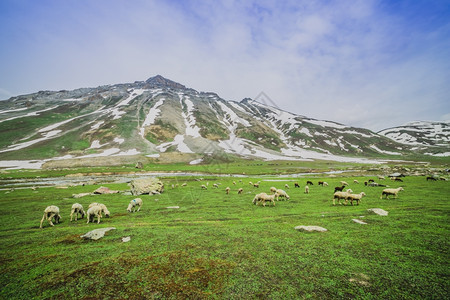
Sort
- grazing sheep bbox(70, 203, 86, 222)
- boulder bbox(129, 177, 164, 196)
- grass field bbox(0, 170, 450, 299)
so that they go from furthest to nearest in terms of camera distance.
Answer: boulder bbox(129, 177, 164, 196) < grazing sheep bbox(70, 203, 86, 222) < grass field bbox(0, 170, 450, 299)

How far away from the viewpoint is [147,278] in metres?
7.63

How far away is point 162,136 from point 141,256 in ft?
538

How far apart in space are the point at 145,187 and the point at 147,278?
28108mm

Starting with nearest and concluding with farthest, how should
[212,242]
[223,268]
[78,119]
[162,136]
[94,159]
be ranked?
[223,268]
[212,242]
[94,159]
[162,136]
[78,119]

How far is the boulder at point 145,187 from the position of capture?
1286 inches

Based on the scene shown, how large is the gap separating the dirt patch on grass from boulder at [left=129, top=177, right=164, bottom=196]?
25.4 m

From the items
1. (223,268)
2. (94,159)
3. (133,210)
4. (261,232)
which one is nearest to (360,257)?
(261,232)

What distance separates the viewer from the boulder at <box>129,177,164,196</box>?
32.7m

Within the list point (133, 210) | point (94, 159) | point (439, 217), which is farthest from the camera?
point (94, 159)

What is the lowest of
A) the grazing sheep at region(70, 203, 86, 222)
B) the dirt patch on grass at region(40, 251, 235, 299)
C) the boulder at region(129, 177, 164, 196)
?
the boulder at region(129, 177, 164, 196)

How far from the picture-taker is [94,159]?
367 ft

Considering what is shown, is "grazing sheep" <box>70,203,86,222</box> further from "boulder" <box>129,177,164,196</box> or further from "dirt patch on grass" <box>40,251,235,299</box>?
"boulder" <box>129,177,164,196</box>

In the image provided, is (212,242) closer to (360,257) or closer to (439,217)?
(360,257)

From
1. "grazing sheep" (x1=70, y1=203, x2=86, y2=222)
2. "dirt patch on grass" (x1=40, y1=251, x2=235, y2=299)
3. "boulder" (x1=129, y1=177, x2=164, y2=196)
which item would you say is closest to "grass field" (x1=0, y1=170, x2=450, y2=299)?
"dirt patch on grass" (x1=40, y1=251, x2=235, y2=299)
